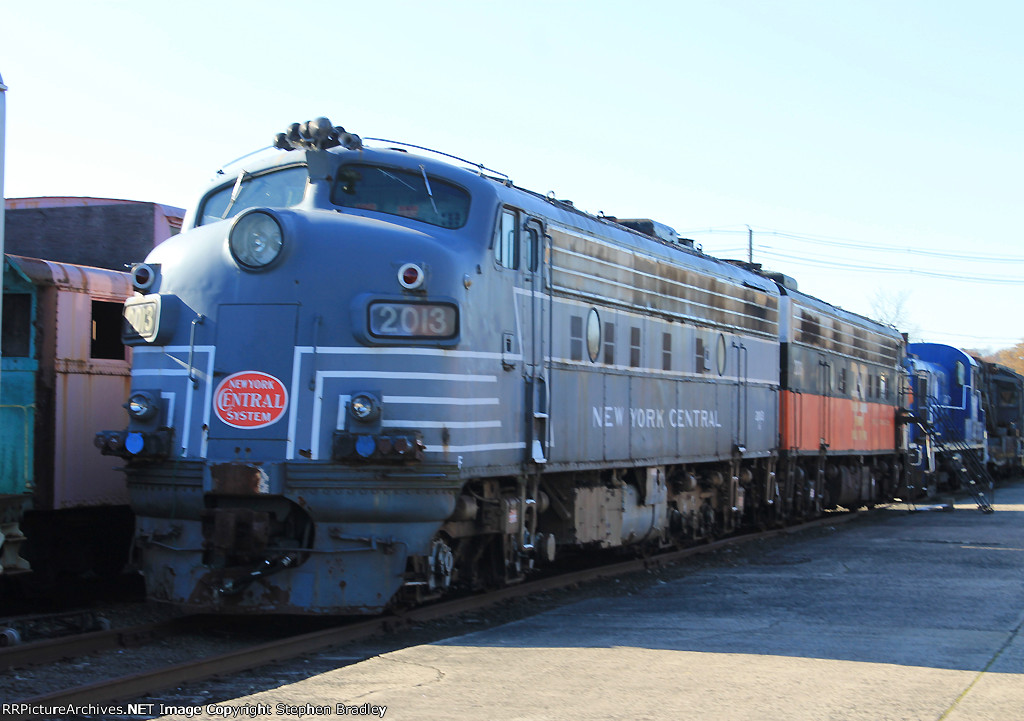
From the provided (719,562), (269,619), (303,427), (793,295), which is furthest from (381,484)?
(793,295)

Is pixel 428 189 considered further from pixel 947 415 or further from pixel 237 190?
pixel 947 415

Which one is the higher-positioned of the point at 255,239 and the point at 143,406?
the point at 255,239

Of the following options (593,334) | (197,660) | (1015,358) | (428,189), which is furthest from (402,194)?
(1015,358)

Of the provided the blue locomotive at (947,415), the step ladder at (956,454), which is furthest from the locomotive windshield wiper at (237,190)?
the blue locomotive at (947,415)

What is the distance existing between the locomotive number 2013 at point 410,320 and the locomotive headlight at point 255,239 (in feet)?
3.09

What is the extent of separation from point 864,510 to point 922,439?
160 inches

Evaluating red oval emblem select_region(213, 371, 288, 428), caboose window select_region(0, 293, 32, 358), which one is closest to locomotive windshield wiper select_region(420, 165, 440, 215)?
red oval emblem select_region(213, 371, 288, 428)

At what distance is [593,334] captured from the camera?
11656 mm

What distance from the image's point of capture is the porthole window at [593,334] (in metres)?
11.6

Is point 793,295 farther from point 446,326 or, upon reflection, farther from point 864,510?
point 446,326

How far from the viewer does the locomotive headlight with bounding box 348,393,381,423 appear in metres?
8.43

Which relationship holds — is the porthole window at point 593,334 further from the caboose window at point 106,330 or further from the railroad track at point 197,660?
the caboose window at point 106,330

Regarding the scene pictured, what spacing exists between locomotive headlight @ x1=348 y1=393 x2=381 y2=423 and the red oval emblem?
55 cm

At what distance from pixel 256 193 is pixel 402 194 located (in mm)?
1397
